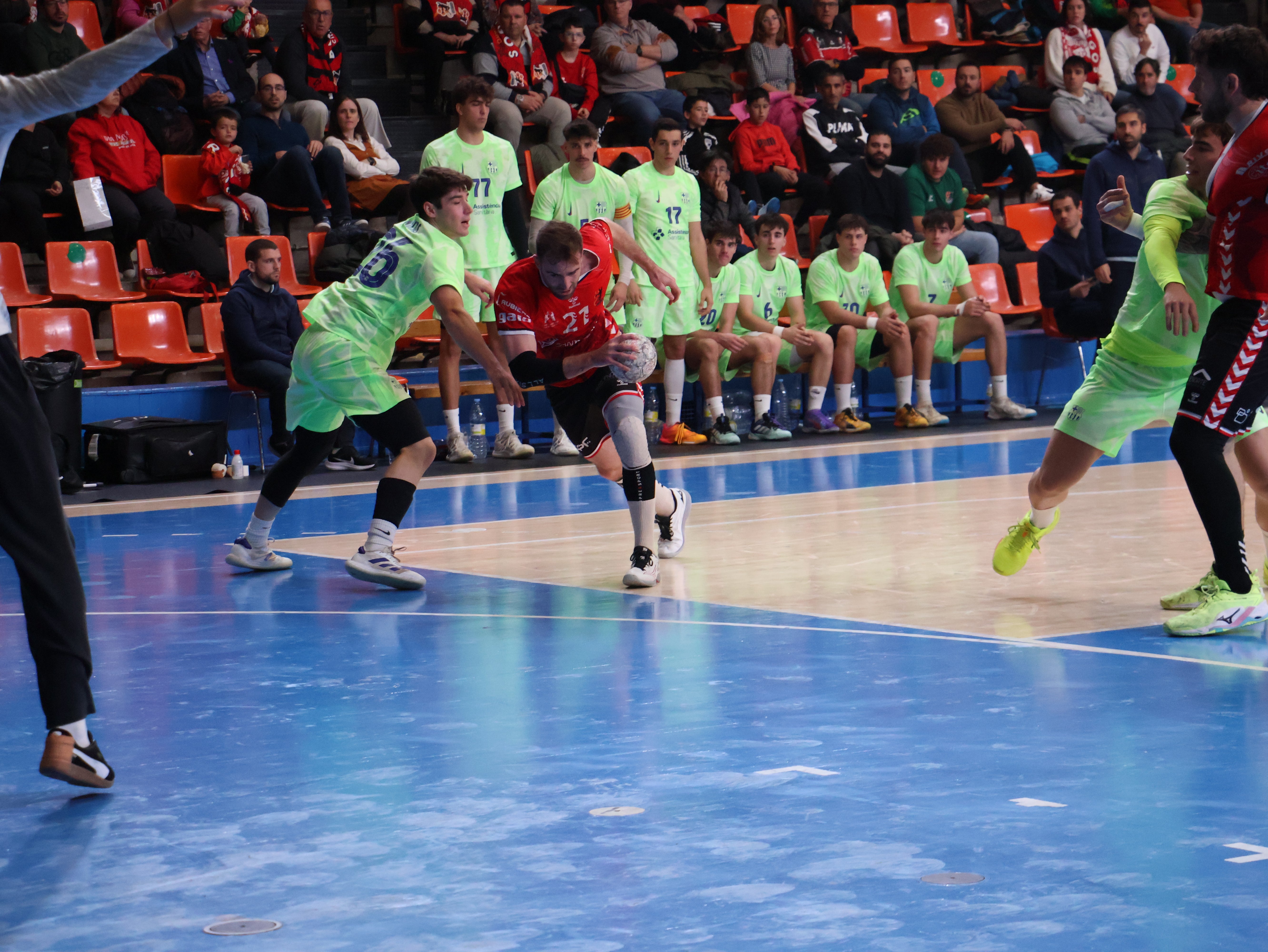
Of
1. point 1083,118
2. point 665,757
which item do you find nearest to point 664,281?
point 665,757

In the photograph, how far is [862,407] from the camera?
48.5 feet

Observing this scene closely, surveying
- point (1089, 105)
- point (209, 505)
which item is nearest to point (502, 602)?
point (209, 505)

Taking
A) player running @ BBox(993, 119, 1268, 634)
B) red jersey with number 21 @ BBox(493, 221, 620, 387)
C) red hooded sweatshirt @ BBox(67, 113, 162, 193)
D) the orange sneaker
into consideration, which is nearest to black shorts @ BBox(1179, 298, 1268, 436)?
player running @ BBox(993, 119, 1268, 634)

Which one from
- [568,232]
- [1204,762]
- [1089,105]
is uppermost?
[1089,105]

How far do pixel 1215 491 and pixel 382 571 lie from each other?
3.21 metres

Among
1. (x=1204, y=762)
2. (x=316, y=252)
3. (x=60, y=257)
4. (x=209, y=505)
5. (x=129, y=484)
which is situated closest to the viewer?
(x=1204, y=762)

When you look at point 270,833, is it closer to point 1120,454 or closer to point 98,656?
point 98,656

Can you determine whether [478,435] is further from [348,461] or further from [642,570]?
[642,570]

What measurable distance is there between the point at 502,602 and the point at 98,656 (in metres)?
1.53

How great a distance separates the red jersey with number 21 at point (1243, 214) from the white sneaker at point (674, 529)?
2795 mm

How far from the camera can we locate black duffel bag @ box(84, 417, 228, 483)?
11.2 m

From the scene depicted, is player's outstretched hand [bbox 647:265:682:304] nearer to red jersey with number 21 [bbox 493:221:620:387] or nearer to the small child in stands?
red jersey with number 21 [bbox 493:221:620:387]

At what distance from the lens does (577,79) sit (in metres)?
14.9

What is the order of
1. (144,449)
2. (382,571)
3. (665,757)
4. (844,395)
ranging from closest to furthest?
1. (665,757)
2. (382,571)
3. (144,449)
4. (844,395)
